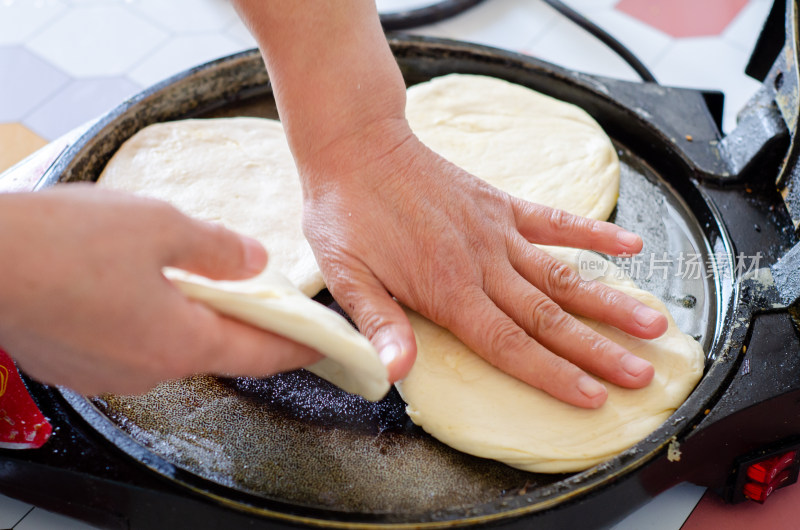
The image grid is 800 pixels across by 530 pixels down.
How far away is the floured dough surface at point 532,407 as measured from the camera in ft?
3.41

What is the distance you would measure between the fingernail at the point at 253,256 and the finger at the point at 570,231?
629 millimetres

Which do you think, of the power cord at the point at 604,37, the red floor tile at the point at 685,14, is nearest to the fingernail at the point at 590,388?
the power cord at the point at 604,37

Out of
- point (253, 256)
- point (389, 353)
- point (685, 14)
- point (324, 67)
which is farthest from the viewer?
point (685, 14)

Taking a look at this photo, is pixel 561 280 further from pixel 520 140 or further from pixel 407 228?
pixel 520 140

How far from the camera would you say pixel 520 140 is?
1.56 metres

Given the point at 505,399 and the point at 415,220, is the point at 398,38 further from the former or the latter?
the point at 505,399

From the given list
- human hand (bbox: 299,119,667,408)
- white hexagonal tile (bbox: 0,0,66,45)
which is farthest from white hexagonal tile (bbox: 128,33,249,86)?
human hand (bbox: 299,119,667,408)

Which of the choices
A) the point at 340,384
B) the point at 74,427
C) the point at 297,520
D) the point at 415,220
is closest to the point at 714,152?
the point at 415,220

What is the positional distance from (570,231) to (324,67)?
55 centimetres

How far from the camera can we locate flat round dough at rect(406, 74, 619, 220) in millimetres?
1452

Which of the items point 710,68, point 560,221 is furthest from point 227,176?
point 710,68

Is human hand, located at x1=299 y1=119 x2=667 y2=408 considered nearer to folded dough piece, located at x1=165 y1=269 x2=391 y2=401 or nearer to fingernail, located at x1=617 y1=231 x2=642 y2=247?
fingernail, located at x1=617 y1=231 x2=642 y2=247

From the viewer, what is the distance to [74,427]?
1.05 m

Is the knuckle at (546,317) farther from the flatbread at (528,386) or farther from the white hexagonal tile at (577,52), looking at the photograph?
the white hexagonal tile at (577,52)
